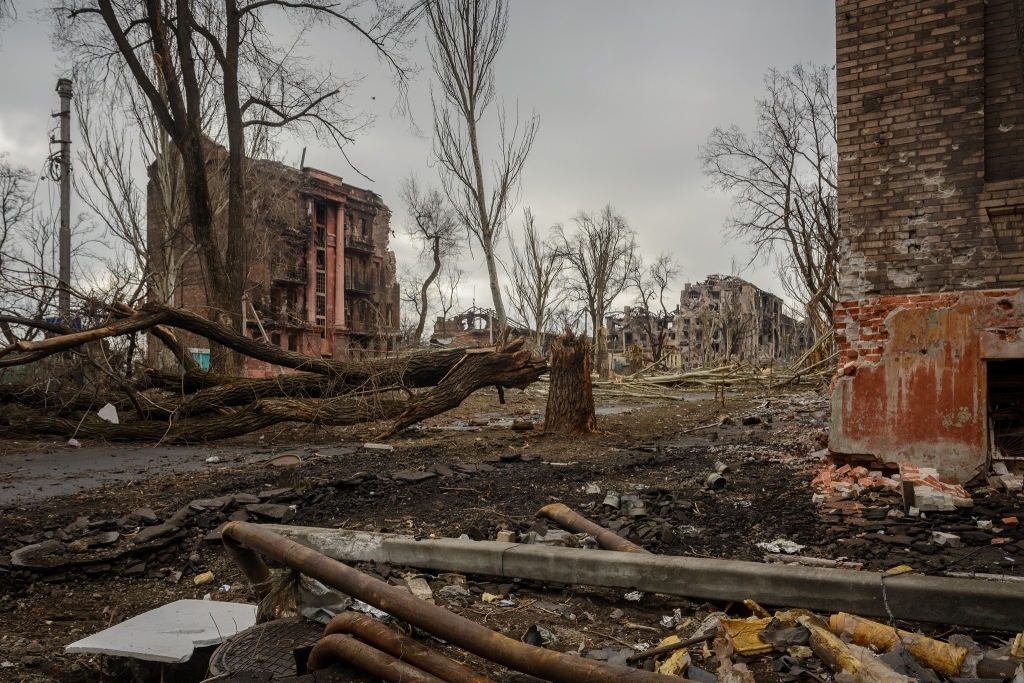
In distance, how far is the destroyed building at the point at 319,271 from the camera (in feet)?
127

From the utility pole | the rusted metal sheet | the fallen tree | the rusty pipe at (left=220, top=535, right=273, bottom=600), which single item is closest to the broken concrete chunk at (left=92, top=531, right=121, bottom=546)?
the rusty pipe at (left=220, top=535, right=273, bottom=600)

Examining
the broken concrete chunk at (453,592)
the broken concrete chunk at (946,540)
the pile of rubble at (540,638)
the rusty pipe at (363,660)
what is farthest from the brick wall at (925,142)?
the rusty pipe at (363,660)

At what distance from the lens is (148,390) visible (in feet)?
39.1

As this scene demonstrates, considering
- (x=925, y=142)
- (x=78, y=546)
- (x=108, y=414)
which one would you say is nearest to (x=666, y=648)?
(x=78, y=546)

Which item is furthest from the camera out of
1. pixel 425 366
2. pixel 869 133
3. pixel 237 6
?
pixel 237 6

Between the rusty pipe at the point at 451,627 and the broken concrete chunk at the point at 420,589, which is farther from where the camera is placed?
the broken concrete chunk at the point at 420,589

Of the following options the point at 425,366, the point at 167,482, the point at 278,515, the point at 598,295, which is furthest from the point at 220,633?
the point at 598,295

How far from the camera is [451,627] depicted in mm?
2395

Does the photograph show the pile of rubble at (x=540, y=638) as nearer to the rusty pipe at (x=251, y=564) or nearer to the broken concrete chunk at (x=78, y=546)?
the rusty pipe at (x=251, y=564)

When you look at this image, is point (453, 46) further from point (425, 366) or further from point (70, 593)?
point (70, 593)

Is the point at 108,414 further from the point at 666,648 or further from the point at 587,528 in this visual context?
the point at 666,648

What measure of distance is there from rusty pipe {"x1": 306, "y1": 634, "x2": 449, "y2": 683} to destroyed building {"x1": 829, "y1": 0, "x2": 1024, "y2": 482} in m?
5.70

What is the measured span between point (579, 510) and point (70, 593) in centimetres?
364

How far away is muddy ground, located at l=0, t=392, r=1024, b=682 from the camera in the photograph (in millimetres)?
3662
